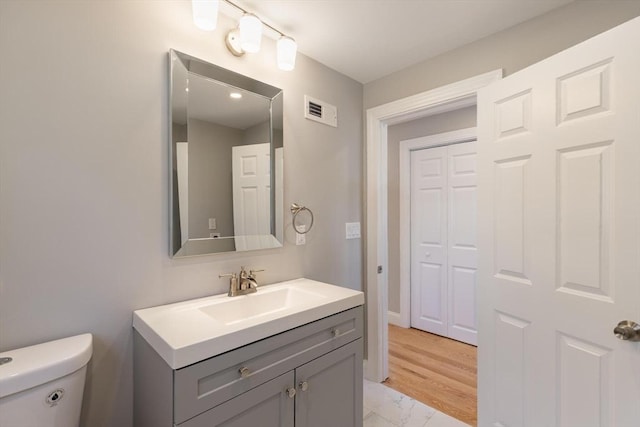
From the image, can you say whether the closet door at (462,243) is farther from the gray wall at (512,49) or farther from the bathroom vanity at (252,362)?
the bathroom vanity at (252,362)

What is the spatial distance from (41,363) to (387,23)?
6.65 ft

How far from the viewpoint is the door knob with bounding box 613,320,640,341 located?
972 mm

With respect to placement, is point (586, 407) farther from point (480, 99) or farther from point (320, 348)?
point (480, 99)

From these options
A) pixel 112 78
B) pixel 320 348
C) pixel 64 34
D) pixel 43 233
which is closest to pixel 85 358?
pixel 43 233

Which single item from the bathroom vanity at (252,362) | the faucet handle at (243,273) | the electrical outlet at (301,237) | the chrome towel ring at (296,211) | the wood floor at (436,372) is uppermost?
the chrome towel ring at (296,211)

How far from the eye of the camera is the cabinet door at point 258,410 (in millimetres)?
928

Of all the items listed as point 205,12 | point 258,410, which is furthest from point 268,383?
point 205,12

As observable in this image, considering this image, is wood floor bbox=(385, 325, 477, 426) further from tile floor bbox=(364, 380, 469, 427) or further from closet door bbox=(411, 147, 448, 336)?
closet door bbox=(411, 147, 448, 336)

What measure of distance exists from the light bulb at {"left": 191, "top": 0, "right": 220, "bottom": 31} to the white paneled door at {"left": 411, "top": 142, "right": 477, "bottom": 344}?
96.5 inches

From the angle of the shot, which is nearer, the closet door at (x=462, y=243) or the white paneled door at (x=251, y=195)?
the white paneled door at (x=251, y=195)

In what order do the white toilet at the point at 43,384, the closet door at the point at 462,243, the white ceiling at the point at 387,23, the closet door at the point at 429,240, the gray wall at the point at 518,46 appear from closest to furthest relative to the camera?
the white toilet at the point at 43,384
the gray wall at the point at 518,46
the white ceiling at the point at 387,23
the closet door at the point at 462,243
the closet door at the point at 429,240

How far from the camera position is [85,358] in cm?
94

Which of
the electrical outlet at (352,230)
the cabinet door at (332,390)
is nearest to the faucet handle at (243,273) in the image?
the cabinet door at (332,390)

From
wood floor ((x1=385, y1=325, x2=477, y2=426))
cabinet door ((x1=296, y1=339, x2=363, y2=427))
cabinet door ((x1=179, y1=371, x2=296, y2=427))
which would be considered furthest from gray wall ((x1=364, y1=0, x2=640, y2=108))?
wood floor ((x1=385, y1=325, x2=477, y2=426))
